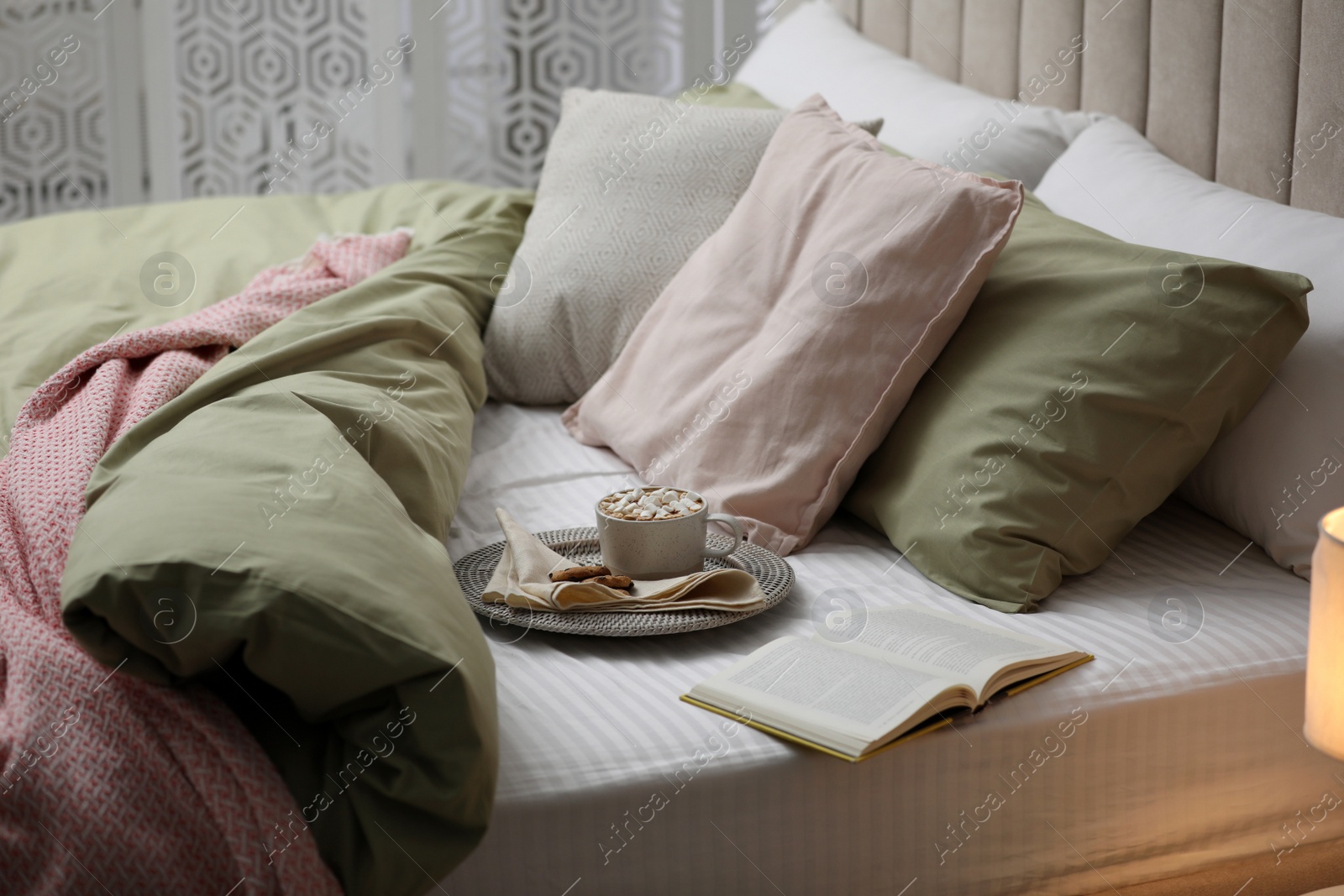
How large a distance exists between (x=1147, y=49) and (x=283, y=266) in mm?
1376

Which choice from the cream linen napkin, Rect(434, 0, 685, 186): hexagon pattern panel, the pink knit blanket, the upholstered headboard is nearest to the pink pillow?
the cream linen napkin

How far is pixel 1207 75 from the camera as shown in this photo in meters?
1.57

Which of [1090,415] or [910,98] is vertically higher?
[910,98]

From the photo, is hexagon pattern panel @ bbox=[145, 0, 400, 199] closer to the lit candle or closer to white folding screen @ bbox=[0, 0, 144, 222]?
white folding screen @ bbox=[0, 0, 144, 222]

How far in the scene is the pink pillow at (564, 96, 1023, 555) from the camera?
4.16 feet

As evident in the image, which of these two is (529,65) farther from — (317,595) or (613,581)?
(317,595)

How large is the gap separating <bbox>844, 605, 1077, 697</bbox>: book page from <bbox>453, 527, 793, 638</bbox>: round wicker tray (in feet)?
0.35

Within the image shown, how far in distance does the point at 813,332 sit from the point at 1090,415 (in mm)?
319

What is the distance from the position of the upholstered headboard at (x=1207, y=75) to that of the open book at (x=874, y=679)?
769 mm

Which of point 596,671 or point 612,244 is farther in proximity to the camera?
point 612,244

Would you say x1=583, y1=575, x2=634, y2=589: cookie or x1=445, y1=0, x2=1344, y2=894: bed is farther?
x1=583, y1=575, x2=634, y2=589: cookie

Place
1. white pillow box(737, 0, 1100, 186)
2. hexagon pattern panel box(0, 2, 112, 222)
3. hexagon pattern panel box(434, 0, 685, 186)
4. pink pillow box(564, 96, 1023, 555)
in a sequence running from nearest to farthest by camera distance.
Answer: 1. pink pillow box(564, 96, 1023, 555)
2. white pillow box(737, 0, 1100, 186)
3. hexagon pattern panel box(0, 2, 112, 222)
4. hexagon pattern panel box(434, 0, 685, 186)

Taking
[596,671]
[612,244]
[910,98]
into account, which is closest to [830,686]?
[596,671]

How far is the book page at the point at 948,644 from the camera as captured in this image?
97cm
